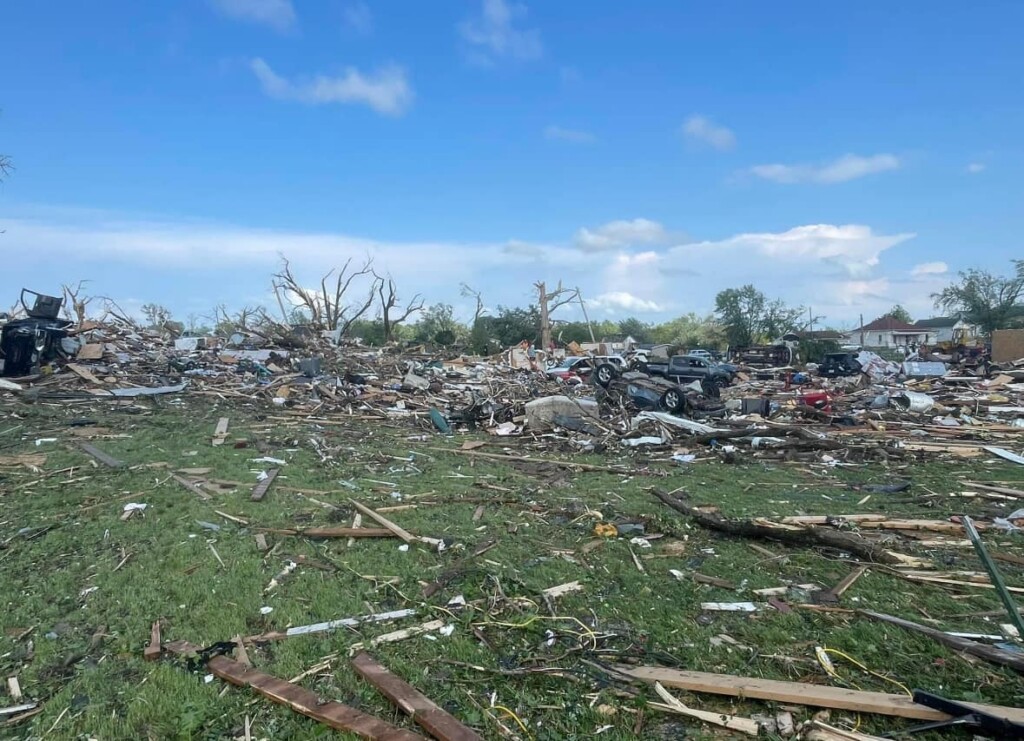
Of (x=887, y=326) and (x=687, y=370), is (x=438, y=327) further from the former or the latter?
(x=887, y=326)

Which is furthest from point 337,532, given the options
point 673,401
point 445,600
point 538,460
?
point 673,401

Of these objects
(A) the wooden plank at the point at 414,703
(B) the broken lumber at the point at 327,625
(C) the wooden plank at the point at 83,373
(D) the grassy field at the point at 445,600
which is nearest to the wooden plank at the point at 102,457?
(D) the grassy field at the point at 445,600

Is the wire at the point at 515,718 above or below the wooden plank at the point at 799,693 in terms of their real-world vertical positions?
below

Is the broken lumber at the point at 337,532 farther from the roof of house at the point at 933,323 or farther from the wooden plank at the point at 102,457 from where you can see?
the roof of house at the point at 933,323

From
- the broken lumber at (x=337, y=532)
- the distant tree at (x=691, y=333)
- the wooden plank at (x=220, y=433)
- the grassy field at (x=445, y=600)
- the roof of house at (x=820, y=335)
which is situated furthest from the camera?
the distant tree at (x=691, y=333)

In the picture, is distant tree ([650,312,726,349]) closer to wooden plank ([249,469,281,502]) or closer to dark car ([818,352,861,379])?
dark car ([818,352,861,379])

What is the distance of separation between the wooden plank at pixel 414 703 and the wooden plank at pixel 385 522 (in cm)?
217

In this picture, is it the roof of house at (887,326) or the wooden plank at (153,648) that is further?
the roof of house at (887,326)

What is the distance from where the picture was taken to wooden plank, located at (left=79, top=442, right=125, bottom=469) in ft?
29.2

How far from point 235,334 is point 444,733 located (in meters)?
24.7

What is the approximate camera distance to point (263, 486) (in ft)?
25.9

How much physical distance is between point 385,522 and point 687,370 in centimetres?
1960

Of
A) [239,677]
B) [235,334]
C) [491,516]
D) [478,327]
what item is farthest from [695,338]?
[239,677]

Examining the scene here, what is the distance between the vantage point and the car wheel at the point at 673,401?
15742mm
